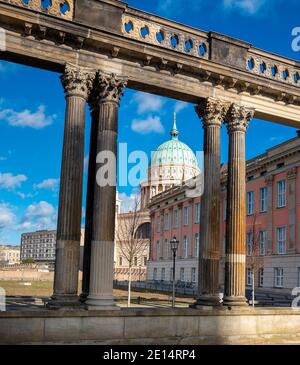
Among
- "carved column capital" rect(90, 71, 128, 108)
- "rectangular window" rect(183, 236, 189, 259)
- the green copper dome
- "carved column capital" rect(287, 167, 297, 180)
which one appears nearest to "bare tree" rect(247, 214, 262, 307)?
"carved column capital" rect(287, 167, 297, 180)

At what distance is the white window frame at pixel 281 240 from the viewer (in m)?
38.4

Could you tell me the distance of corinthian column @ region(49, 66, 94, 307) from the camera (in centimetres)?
1330

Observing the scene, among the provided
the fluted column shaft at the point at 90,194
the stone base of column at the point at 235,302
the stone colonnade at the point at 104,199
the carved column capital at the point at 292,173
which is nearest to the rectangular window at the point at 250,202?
the carved column capital at the point at 292,173

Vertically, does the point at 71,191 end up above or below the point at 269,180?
below

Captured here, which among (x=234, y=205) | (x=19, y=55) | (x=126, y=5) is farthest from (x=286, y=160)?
(x=19, y=55)

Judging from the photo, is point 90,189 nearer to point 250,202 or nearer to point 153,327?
point 153,327

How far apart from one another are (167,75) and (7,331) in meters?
8.65

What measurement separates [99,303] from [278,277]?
90.0ft

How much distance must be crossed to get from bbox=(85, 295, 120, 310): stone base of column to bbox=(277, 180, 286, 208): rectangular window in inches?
1095

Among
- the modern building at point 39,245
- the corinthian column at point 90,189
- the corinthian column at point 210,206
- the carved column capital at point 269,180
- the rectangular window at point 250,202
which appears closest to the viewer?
the corinthian column at point 90,189

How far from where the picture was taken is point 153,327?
1388 cm

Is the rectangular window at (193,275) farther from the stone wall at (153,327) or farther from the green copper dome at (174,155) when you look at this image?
the green copper dome at (174,155)

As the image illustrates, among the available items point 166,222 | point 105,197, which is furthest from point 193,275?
point 105,197
